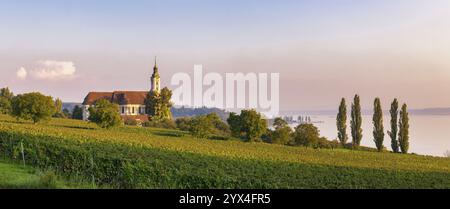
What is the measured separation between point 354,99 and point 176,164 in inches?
2071

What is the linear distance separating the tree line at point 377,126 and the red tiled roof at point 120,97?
146 feet

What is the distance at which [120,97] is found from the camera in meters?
101

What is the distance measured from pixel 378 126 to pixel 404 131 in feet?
12.4

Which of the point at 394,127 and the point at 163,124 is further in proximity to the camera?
the point at 163,124

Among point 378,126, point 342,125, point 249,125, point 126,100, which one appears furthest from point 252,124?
point 126,100

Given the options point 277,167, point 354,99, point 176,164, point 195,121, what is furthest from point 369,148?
point 176,164

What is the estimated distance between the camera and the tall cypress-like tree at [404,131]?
2594 inches

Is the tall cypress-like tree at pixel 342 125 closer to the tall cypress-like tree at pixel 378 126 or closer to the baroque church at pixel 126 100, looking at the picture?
the tall cypress-like tree at pixel 378 126

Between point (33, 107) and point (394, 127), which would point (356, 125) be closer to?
point (394, 127)

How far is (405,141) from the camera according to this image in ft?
216

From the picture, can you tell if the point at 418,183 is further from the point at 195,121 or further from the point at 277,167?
the point at 195,121

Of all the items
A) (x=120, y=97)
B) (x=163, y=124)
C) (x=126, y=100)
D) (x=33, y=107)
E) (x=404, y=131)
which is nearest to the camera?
(x=33, y=107)
